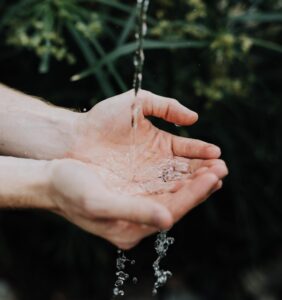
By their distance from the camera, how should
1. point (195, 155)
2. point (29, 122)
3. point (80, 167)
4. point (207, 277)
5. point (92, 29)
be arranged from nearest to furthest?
point (80, 167) < point (195, 155) < point (29, 122) < point (92, 29) < point (207, 277)

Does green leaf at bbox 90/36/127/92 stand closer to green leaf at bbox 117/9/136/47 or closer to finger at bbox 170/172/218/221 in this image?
green leaf at bbox 117/9/136/47

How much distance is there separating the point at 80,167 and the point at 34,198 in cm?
15

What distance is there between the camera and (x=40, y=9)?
1596mm

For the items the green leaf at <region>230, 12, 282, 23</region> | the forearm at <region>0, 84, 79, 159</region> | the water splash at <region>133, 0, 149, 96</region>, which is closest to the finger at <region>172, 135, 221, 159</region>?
the water splash at <region>133, 0, 149, 96</region>

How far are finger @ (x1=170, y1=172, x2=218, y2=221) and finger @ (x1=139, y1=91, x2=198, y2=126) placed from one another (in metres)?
0.23

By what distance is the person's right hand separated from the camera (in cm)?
94

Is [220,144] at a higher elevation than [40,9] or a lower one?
lower

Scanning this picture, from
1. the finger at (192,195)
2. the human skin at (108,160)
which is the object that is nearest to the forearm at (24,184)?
the human skin at (108,160)

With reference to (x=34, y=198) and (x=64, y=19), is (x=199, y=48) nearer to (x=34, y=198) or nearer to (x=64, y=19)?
(x=64, y=19)

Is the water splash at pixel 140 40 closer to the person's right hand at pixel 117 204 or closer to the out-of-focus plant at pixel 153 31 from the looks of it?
the out-of-focus plant at pixel 153 31

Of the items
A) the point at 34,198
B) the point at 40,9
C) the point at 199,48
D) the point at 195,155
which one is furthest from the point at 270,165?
the point at 34,198

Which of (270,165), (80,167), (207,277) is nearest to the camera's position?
(80,167)

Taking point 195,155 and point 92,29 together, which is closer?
point 195,155

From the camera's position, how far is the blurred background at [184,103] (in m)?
1.64
